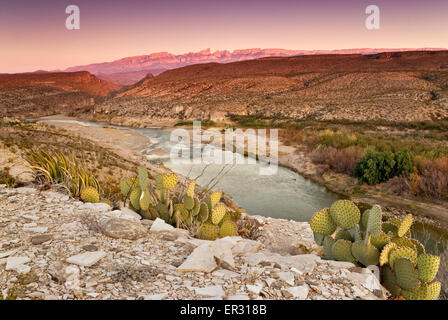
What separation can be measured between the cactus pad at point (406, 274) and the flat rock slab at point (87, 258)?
284 centimetres

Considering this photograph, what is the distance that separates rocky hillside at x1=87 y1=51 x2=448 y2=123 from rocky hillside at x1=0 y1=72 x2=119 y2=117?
1101cm

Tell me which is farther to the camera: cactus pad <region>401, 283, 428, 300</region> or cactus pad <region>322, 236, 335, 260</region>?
cactus pad <region>322, 236, 335, 260</region>

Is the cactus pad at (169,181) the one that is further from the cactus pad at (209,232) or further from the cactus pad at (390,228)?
the cactus pad at (390,228)

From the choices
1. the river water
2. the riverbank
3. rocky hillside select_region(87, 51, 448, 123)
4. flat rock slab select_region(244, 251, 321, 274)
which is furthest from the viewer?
rocky hillside select_region(87, 51, 448, 123)

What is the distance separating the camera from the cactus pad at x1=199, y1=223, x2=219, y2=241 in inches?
182

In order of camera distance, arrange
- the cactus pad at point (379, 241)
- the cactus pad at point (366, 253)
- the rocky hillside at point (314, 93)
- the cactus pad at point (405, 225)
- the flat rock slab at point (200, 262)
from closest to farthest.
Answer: the flat rock slab at point (200, 262) → the cactus pad at point (366, 253) → the cactus pad at point (379, 241) → the cactus pad at point (405, 225) → the rocky hillside at point (314, 93)

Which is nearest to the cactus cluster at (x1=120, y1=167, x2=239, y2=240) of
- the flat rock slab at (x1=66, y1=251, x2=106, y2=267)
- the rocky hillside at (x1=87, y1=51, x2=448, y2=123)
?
the flat rock slab at (x1=66, y1=251, x2=106, y2=267)

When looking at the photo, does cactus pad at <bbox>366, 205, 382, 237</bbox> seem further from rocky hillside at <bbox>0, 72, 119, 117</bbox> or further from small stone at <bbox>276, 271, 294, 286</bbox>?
rocky hillside at <bbox>0, 72, 119, 117</bbox>

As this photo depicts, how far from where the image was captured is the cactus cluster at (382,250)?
2996mm

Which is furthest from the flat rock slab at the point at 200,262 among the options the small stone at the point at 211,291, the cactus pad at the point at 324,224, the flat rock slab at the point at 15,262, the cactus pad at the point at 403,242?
the cactus pad at the point at 403,242
